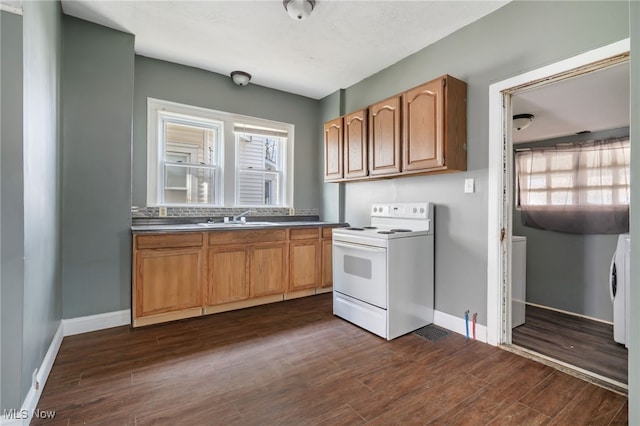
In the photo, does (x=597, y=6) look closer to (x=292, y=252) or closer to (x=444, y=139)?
(x=444, y=139)

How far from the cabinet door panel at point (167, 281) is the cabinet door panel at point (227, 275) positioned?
0.41 ft

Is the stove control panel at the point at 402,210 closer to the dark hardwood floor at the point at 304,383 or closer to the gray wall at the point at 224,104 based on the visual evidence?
the dark hardwood floor at the point at 304,383

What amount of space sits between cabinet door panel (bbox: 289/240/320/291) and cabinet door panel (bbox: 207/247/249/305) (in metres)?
0.56

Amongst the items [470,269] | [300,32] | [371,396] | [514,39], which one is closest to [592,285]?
[470,269]

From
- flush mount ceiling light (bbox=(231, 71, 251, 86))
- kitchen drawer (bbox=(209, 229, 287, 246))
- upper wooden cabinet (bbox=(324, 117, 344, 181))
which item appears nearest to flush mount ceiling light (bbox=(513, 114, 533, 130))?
upper wooden cabinet (bbox=(324, 117, 344, 181))

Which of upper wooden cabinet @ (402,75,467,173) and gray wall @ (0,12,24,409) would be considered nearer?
gray wall @ (0,12,24,409)

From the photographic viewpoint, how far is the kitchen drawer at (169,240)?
2.69 meters

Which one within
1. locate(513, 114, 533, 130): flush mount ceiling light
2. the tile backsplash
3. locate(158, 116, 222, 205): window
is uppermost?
locate(513, 114, 533, 130): flush mount ceiling light

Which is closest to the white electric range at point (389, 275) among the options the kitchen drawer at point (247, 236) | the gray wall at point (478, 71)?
the gray wall at point (478, 71)

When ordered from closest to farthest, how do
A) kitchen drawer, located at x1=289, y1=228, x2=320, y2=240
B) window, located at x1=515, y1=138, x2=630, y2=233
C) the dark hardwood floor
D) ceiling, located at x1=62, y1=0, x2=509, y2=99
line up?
the dark hardwood floor
ceiling, located at x1=62, y1=0, x2=509, y2=99
window, located at x1=515, y1=138, x2=630, y2=233
kitchen drawer, located at x1=289, y1=228, x2=320, y2=240

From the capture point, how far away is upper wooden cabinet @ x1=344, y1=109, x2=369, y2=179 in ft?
10.7

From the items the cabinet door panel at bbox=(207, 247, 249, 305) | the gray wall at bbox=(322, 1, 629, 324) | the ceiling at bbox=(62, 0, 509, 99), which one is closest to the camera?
the gray wall at bbox=(322, 1, 629, 324)

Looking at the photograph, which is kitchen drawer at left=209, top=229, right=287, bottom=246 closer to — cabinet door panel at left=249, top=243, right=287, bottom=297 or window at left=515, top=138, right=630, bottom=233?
cabinet door panel at left=249, top=243, right=287, bottom=297

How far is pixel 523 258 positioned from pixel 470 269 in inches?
26.9
